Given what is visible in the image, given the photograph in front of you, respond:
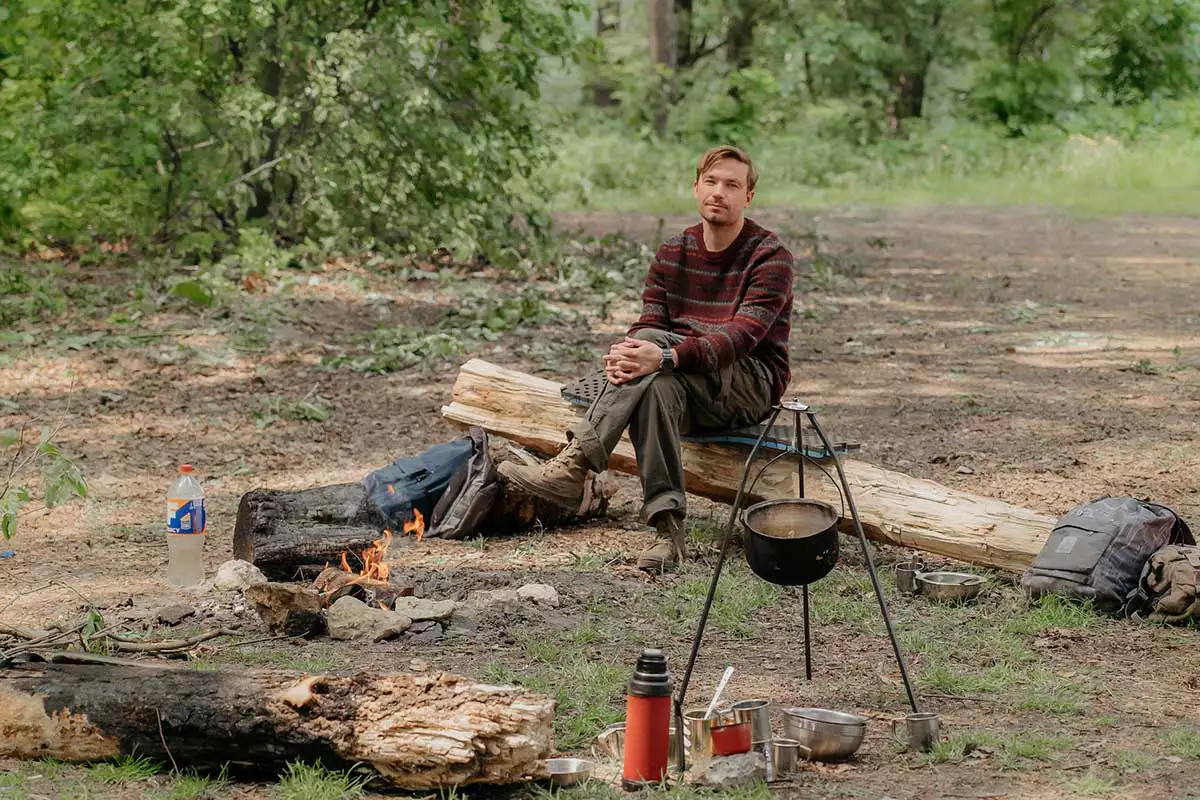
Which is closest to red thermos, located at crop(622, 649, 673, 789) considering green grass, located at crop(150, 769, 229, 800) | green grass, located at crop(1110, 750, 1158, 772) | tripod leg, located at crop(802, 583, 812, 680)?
tripod leg, located at crop(802, 583, 812, 680)

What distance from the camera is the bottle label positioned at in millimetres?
5414

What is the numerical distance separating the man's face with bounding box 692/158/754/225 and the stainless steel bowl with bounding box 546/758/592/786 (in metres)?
2.63

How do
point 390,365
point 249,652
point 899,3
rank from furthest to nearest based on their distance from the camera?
point 899,3 → point 390,365 → point 249,652

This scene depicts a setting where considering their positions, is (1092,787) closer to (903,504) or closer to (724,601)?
(724,601)

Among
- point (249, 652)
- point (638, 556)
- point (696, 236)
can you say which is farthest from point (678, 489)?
point (249, 652)

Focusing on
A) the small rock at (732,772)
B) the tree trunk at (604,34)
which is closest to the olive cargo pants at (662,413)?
the small rock at (732,772)

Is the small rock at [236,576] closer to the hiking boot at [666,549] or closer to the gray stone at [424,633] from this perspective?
the gray stone at [424,633]

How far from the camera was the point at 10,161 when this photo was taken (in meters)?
11.9

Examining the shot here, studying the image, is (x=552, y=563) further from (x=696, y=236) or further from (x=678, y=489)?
(x=696, y=236)

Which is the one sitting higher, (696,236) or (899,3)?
(899,3)

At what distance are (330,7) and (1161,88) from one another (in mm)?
20433

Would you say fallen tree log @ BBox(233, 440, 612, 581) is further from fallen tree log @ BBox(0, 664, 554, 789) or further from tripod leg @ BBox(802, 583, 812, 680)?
tripod leg @ BBox(802, 583, 812, 680)

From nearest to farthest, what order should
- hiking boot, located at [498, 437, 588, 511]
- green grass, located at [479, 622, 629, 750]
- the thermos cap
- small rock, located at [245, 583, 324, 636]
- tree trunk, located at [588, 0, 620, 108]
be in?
the thermos cap → green grass, located at [479, 622, 629, 750] → small rock, located at [245, 583, 324, 636] → hiking boot, located at [498, 437, 588, 511] → tree trunk, located at [588, 0, 620, 108]

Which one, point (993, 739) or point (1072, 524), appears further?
point (1072, 524)
